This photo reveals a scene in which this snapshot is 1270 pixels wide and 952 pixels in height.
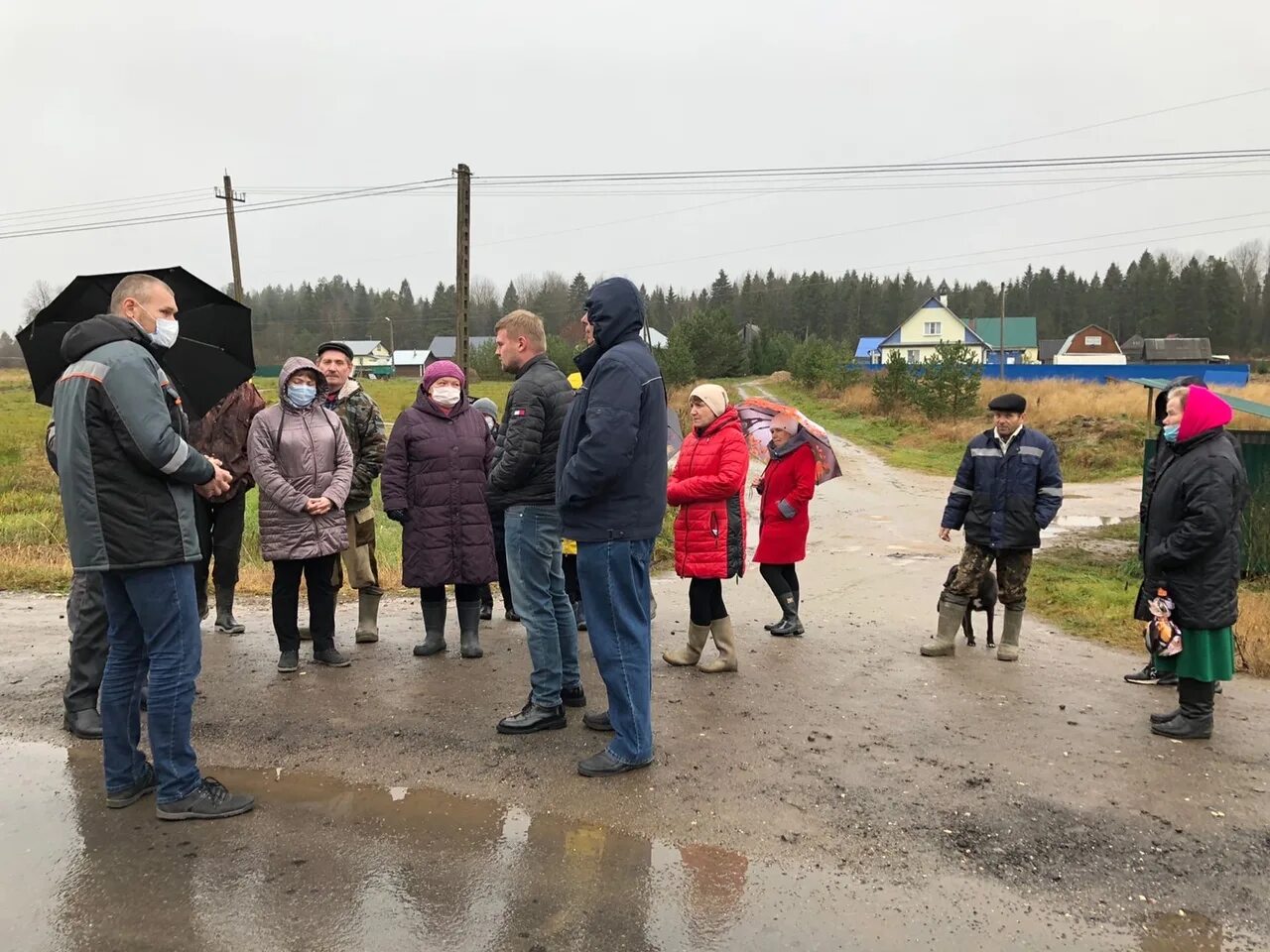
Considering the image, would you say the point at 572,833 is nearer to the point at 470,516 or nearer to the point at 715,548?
the point at 715,548

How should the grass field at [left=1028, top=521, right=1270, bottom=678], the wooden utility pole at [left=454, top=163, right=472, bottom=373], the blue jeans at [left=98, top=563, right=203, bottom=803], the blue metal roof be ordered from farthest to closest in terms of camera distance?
the blue metal roof
the wooden utility pole at [left=454, top=163, right=472, bottom=373]
the grass field at [left=1028, top=521, right=1270, bottom=678]
the blue jeans at [left=98, top=563, right=203, bottom=803]

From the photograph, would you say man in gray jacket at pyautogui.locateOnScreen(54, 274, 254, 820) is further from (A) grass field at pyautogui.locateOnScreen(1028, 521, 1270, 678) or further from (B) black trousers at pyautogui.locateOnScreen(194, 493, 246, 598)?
(A) grass field at pyautogui.locateOnScreen(1028, 521, 1270, 678)

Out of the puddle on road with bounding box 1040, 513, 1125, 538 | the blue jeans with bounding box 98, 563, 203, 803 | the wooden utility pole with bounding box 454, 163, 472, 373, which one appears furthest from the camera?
the wooden utility pole with bounding box 454, 163, 472, 373

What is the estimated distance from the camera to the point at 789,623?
21.6 feet

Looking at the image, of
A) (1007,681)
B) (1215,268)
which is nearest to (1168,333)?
(1215,268)

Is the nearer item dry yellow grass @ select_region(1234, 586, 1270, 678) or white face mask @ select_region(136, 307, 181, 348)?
white face mask @ select_region(136, 307, 181, 348)

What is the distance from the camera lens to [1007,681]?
5465mm

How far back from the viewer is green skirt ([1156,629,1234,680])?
176 inches

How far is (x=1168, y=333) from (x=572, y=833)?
90839 mm

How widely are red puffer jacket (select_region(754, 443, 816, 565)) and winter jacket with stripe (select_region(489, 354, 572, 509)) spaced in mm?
2365

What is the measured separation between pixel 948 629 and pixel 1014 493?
102cm

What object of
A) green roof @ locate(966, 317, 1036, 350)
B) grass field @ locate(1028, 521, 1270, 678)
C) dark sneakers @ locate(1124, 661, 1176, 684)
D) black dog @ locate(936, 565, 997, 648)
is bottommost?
grass field @ locate(1028, 521, 1270, 678)

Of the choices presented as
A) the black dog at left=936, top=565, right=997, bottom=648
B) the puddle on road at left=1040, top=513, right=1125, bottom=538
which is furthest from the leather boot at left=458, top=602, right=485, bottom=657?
the puddle on road at left=1040, top=513, right=1125, bottom=538

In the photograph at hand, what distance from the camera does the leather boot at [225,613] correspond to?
643 centimetres
